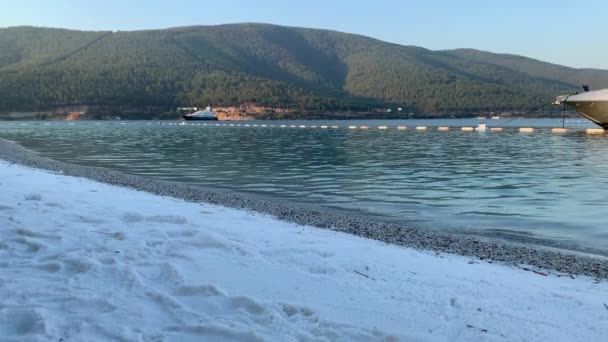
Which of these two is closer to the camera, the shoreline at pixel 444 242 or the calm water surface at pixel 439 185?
the shoreline at pixel 444 242

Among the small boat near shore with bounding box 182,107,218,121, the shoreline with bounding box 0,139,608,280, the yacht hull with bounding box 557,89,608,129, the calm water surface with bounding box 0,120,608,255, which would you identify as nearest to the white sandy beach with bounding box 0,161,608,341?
the shoreline with bounding box 0,139,608,280

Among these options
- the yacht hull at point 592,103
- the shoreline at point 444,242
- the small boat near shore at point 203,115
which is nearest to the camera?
the shoreline at point 444,242

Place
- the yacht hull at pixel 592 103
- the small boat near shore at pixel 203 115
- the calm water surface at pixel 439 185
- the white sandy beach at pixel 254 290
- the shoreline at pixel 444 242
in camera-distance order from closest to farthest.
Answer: the white sandy beach at pixel 254 290
the shoreline at pixel 444 242
the calm water surface at pixel 439 185
the yacht hull at pixel 592 103
the small boat near shore at pixel 203 115

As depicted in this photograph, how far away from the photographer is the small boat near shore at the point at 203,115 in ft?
563

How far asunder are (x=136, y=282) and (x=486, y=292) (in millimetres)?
3488

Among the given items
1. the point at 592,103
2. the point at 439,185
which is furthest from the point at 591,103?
the point at 439,185

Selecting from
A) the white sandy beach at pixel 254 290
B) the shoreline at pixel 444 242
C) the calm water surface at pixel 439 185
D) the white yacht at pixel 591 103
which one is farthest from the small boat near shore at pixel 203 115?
the white sandy beach at pixel 254 290

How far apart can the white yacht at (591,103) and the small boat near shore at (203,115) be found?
402 feet

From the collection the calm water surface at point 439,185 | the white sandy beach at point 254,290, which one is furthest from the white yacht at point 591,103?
the white sandy beach at point 254,290

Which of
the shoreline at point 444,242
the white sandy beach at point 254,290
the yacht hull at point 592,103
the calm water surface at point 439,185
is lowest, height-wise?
the calm water surface at point 439,185

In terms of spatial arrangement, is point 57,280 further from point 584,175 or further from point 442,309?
point 584,175

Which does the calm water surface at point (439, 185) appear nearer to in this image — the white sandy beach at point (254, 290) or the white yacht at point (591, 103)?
the white sandy beach at point (254, 290)

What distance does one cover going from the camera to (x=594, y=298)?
5.70m

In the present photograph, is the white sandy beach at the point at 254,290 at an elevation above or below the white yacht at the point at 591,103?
below
